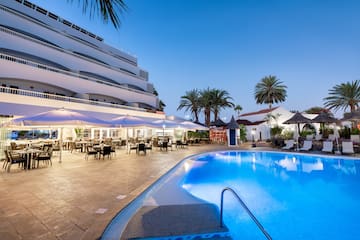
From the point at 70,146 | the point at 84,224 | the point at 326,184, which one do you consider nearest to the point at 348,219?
the point at 326,184

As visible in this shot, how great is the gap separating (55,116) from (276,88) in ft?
128

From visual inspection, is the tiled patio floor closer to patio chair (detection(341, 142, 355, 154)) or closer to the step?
the step

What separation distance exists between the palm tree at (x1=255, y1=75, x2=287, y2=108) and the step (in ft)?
127

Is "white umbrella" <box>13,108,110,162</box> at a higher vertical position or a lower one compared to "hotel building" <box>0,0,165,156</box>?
lower

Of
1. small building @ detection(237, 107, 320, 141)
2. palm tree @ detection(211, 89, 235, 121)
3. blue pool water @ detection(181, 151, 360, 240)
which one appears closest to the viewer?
blue pool water @ detection(181, 151, 360, 240)

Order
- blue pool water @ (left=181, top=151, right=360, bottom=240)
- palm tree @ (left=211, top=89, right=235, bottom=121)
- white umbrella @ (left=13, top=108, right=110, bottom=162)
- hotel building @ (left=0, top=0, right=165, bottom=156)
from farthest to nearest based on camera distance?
palm tree @ (left=211, top=89, right=235, bottom=121)
hotel building @ (left=0, top=0, right=165, bottom=156)
white umbrella @ (left=13, top=108, right=110, bottom=162)
blue pool water @ (left=181, top=151, right=360, bottom=240)

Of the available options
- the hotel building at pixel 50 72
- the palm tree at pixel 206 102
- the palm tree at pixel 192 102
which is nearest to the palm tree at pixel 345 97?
the palm tree at pixel 206 102

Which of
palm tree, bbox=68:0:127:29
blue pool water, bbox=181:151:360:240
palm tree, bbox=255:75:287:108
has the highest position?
palm tree, bbox=255:75:287:108

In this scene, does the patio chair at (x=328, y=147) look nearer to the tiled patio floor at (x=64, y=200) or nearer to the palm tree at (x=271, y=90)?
the tiled patio floor at (x=64, y=200)

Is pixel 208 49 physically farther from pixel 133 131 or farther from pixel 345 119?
pixel 345 119

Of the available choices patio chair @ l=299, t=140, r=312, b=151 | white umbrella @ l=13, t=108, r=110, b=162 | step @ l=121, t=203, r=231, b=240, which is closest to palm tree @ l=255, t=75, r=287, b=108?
patio chair @ l=299, t=140, r=312, b=151

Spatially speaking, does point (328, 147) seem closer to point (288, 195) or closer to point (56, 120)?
point (288, 195)

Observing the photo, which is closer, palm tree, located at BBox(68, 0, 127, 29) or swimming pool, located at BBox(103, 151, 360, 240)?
palm tree, located at BBox(68, 0, 127, 29)

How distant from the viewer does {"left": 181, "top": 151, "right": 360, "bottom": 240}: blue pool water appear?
4.37 metres
